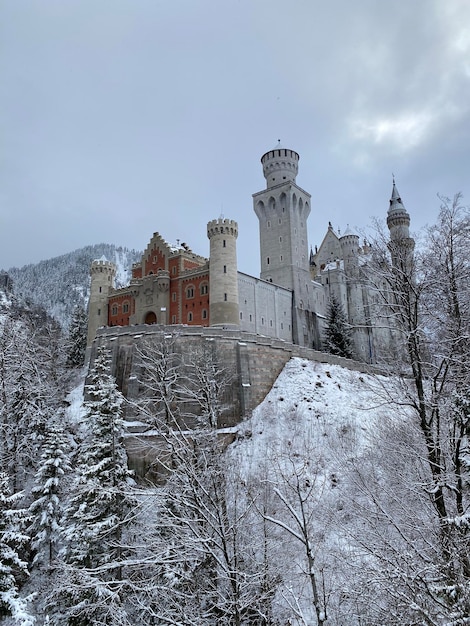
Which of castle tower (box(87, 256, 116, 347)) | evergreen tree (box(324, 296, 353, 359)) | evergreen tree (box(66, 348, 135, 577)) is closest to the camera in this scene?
evergreen tree (box(66, 348, 135, 577))

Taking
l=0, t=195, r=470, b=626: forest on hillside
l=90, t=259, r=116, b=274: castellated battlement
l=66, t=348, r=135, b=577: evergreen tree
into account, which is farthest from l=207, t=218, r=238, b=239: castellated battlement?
l=66, t=348, r=135, b=577: evergreen tree

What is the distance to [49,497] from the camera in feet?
81.5

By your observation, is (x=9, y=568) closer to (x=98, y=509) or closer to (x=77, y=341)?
(x=98, y=509)

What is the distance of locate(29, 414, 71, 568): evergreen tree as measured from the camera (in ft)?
80.4

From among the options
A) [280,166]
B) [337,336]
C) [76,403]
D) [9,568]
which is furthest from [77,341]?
[9,568]

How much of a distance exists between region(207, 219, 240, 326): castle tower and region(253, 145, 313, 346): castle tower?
1320cm

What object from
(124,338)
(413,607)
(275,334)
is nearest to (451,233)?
(413,607)

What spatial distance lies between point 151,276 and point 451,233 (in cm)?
4318

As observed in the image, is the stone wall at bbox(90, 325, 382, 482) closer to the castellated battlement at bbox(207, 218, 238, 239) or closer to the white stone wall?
the white stone wall

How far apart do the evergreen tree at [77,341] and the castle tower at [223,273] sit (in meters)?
17.4

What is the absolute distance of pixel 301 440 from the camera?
A: 31641mm

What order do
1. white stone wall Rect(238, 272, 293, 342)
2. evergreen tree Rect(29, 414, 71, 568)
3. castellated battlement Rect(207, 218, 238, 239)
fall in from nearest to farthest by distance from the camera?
evergreen tree Rect(29, 414, 71, 568) → castellated battlement Rect(207, 218, 238, 239) → white stone wall Rect(238, 272, 293, 342)

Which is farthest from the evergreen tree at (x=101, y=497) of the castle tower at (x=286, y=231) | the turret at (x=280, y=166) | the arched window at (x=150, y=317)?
the turret at (x=280, y=166)

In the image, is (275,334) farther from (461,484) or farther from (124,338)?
(461,484)
